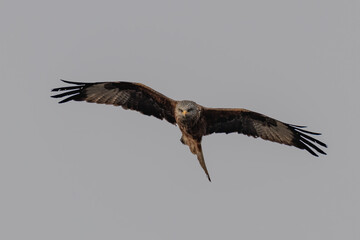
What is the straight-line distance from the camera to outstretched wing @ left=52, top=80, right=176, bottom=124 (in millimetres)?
14276

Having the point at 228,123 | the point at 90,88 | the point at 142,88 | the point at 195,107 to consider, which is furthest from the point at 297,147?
the point at 90,88

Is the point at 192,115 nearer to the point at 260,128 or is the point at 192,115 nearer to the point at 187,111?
the point at 187,111

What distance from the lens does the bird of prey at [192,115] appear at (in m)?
14.2

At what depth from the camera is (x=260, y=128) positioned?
14898 mm

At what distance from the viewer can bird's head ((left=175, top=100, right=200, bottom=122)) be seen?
1369 centimetres

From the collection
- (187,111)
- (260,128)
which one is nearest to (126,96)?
(187,111)

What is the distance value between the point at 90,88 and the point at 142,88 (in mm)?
1127

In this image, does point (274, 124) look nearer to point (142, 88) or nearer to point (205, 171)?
point (205, 171)

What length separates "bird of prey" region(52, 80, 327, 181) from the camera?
14.2 metres

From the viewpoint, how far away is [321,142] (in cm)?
1468

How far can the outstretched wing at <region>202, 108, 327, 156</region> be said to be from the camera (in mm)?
14609

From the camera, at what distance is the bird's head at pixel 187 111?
44.9 ft

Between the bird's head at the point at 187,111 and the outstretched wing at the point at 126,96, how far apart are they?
419mm

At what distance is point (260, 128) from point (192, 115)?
1.93 meters
